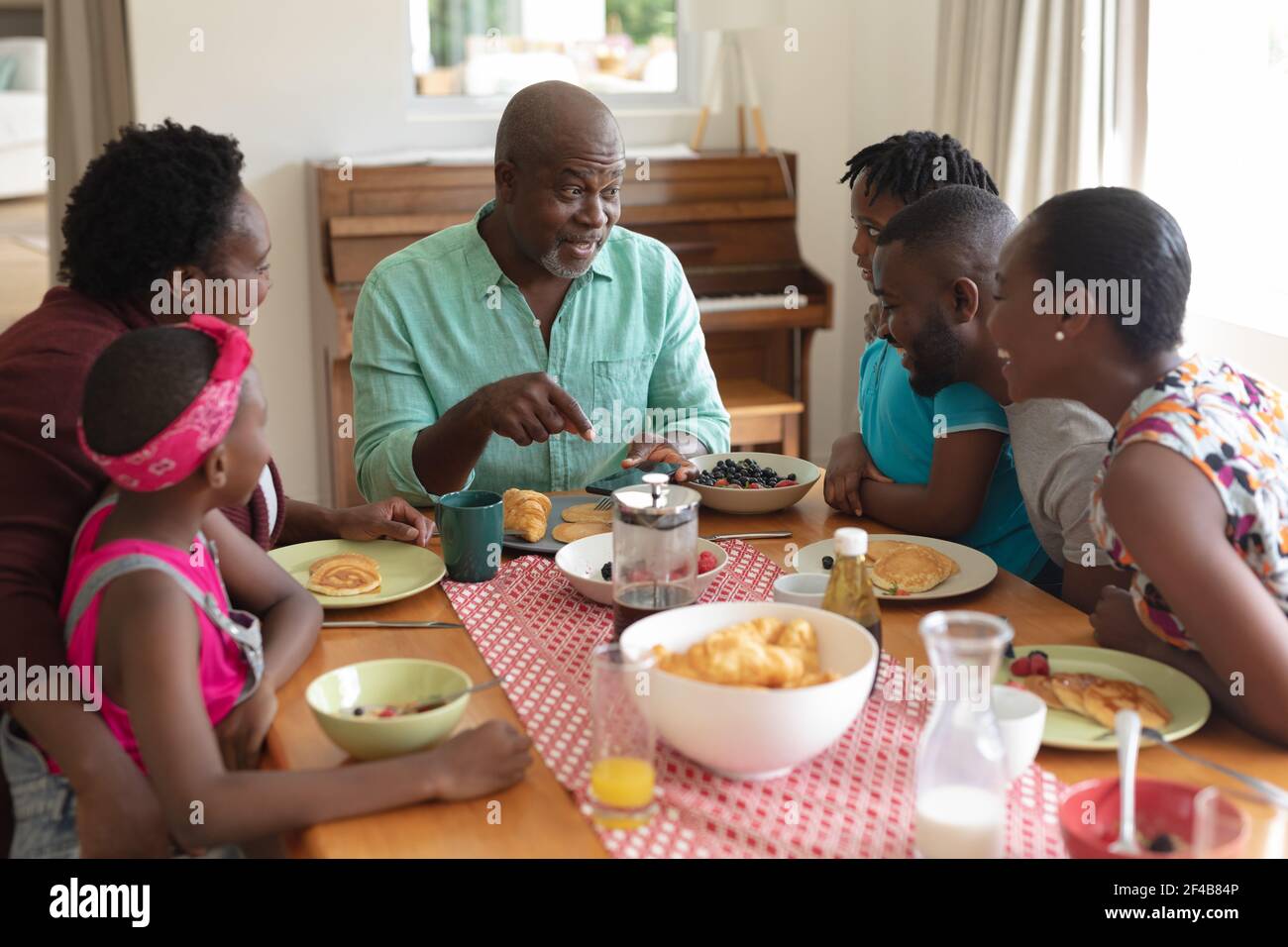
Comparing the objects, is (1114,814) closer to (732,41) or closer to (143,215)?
(143,215)

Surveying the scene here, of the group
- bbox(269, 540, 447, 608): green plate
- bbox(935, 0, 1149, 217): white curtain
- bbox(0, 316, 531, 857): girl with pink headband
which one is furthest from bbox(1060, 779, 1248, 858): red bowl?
bbox(935, 0, 1149, 217): white curtain

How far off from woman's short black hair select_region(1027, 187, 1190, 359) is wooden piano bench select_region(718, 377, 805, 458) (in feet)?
9.38

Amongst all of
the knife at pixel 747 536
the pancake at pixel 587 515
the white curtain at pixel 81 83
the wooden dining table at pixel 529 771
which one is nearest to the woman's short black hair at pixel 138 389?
the wooden dining table at pixel 529 771

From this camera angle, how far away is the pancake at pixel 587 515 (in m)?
2.06

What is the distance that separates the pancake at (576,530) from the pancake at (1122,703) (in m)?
0.83

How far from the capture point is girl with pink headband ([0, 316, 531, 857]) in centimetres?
123

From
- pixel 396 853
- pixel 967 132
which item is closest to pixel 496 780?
pixel 396 853

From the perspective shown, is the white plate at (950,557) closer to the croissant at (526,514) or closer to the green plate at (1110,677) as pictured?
the green plate at (1110,677)

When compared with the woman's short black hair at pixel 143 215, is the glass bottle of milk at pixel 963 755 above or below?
below

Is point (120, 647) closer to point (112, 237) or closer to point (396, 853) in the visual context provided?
point (396, 853)

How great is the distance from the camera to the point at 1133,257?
1.50 metres

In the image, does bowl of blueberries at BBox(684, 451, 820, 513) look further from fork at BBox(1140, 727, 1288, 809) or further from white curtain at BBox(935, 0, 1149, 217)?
white curtain at BBox(935, 0, 1149, 217)

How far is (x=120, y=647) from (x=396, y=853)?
1.21ft
